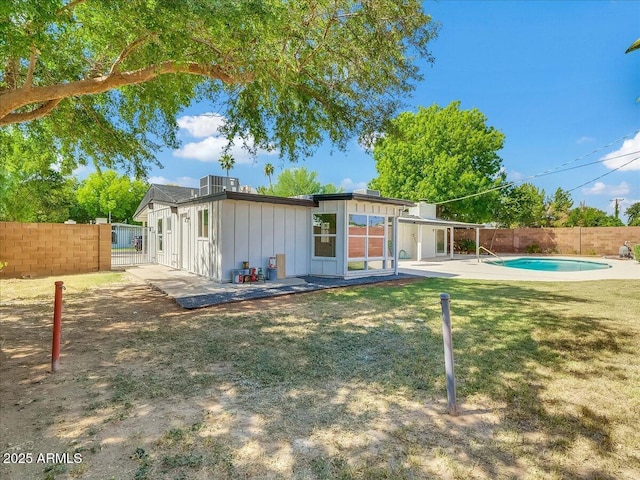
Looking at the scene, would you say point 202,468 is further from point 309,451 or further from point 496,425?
point 496,425

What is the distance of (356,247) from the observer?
1205 cm

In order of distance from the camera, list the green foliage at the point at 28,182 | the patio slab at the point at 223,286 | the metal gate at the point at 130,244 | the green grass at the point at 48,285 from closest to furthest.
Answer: the patio slab at the point at 223,286, the green grass at the point at 48,285, the green foliage at the point at 28,182, the metal gate at the point at 130,244

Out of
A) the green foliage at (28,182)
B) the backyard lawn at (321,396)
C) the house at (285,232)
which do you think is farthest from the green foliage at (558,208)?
the green foliage at (28,182)

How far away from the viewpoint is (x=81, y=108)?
25.5 ft

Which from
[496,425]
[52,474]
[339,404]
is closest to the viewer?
[52,474]

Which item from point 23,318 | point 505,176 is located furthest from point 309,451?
point 505,176

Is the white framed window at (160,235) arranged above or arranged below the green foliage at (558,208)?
below

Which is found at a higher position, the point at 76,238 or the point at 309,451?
the point at 76,238

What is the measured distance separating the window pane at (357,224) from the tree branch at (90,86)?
6389mm

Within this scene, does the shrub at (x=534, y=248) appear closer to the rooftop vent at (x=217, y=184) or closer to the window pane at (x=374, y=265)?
the window pane at (x=374, y=265)

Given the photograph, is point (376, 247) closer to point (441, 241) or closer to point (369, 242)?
point (369, 242)

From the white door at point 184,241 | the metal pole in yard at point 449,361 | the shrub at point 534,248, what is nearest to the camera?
the metal pole in yard at point 449,361

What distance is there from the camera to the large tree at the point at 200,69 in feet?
15.1

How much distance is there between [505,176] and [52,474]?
31371 mm
